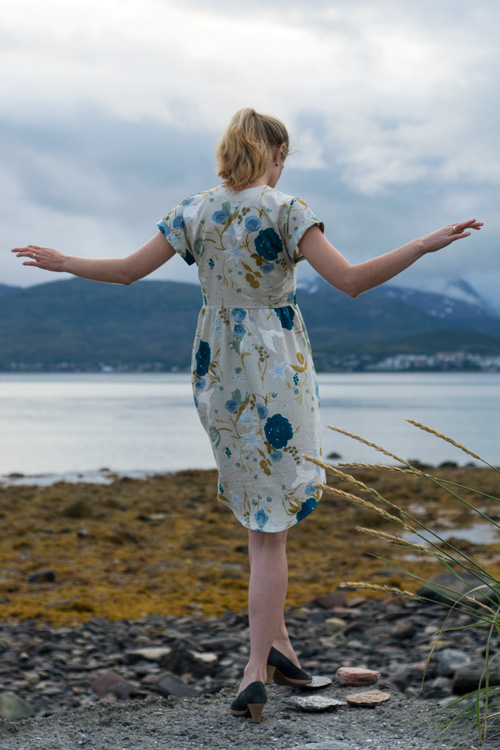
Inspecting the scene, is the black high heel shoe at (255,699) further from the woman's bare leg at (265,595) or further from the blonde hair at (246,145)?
the blonde hair at (246,145)

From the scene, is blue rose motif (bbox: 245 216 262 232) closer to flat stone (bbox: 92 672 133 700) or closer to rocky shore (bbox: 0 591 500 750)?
rocky shore (bbox: 0 591 500 750)

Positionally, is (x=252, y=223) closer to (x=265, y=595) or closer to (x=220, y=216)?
(x=220, y=216)

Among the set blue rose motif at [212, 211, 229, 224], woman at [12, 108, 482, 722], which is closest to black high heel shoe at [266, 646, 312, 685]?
woman at [12, 108, 482, 722]

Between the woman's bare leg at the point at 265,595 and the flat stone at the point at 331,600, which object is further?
the flat stone at the point at 331,600

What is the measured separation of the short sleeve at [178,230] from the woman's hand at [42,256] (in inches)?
19.9

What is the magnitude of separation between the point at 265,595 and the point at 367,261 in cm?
154

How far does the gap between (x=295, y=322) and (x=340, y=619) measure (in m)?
3.56

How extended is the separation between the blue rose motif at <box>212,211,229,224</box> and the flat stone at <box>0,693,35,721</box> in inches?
103

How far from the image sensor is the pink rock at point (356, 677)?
3.91 m

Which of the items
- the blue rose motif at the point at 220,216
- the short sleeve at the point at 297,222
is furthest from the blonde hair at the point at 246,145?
the short sleeve at the point at 297,222

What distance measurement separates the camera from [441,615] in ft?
19.6

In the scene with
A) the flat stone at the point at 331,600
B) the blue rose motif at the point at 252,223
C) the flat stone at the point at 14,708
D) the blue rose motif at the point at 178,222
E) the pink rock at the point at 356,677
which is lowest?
the flat stone at the point at 331,600

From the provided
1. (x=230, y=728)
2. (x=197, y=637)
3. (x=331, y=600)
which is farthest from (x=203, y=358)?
(x=331, y=600)

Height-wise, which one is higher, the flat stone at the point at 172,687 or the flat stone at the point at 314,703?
the flat stone at the point at 314,703
